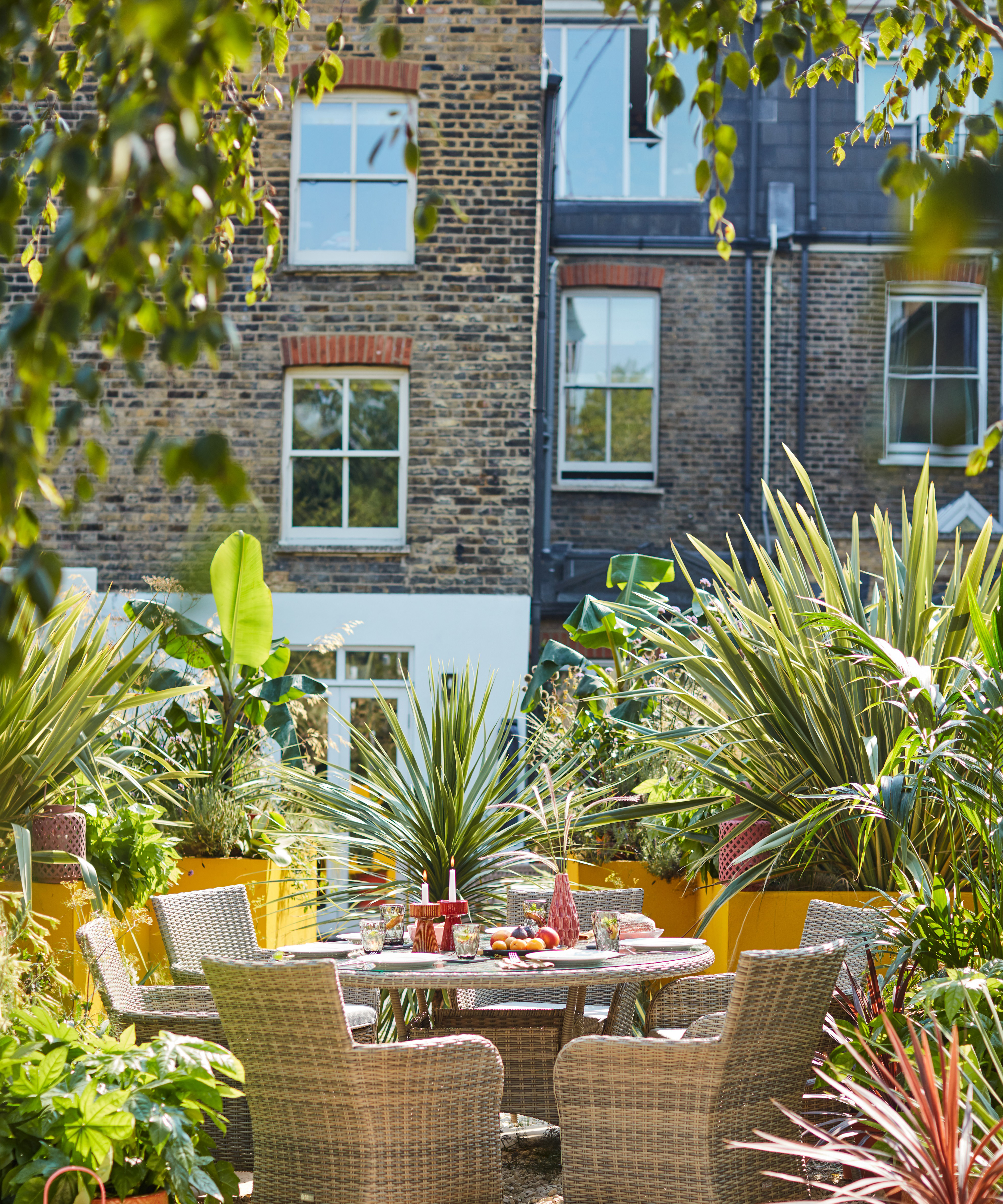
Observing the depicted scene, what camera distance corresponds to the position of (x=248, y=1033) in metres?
3.04

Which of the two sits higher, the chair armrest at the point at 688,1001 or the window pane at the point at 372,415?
the window pane at the point at 372,415

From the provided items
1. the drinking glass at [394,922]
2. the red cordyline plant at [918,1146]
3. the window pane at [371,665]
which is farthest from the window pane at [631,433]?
the red cordyline plant at [918,1146]

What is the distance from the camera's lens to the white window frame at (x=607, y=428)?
40.5 feet

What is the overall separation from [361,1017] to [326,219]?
26.4 ft

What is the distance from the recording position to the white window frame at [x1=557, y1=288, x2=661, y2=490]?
40.5ft

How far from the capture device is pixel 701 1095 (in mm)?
2975

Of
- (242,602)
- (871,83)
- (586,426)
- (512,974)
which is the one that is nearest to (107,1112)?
(512,974)

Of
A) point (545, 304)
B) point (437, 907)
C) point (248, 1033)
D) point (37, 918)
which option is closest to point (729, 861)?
point (437, 907)

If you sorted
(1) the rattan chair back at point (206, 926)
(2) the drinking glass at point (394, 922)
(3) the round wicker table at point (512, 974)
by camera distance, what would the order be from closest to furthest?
(3) the round wicker table at point (512, 974) → (2) the drinking glass at point (394, 922) → (1) the rattan chair back at point (206, 926)

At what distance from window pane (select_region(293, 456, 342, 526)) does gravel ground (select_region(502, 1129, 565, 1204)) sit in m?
6.62

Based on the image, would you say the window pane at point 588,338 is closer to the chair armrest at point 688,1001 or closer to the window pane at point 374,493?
the window pane at point 374,493

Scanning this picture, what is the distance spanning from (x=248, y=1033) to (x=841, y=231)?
11.3 meters

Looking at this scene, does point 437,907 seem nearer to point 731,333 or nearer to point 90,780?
point 90,780

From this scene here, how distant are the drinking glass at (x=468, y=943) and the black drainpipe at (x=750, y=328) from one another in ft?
28.8
